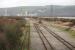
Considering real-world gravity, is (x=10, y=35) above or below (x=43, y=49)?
above

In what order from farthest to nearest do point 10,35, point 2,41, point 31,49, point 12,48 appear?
point 31,49
point 10,35
point 12,48
point 2,41

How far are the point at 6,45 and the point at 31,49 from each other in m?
4.35

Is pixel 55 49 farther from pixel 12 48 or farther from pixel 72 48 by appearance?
pixel 12 48

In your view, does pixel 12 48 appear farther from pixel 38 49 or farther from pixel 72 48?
pixel 72 48

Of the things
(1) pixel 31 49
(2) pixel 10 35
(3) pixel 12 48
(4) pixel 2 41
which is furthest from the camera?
(1) pixel 31 49

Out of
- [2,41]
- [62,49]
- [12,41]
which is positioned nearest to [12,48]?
[12,41]

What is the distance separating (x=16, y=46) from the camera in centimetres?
1669

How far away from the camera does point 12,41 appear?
16188 millimetres

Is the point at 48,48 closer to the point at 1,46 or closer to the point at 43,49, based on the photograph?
the point at 43,49

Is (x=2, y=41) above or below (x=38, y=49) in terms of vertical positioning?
above

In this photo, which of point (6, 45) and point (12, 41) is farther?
point (12, 41)

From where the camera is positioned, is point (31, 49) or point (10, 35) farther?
point (31, 49)

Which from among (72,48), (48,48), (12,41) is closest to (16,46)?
(12,41)

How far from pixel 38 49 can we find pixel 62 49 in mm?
2009
